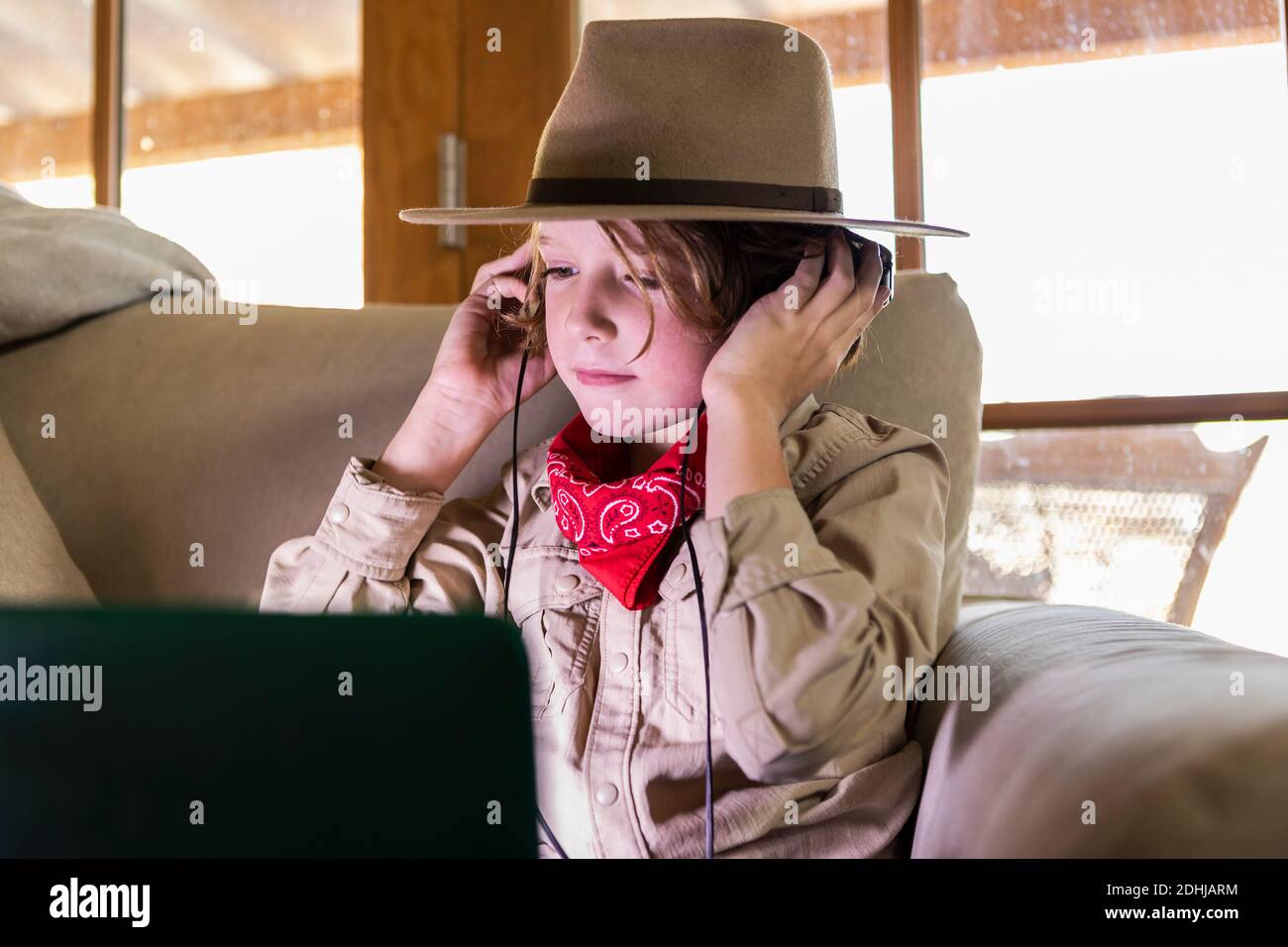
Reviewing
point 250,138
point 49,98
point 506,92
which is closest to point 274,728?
point 506,92

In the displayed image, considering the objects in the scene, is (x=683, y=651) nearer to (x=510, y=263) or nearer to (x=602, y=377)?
(x=602, y=377)

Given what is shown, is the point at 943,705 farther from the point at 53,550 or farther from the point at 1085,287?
the point at 1085,287

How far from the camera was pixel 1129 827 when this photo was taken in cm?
50

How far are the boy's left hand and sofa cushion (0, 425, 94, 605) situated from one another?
1.84 feet

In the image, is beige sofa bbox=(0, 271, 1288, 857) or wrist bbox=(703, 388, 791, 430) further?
wrist bbox=(703, 388, 791, 430)

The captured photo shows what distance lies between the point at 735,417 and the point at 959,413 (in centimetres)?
32

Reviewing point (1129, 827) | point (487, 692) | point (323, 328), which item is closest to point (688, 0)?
point (323, 328)

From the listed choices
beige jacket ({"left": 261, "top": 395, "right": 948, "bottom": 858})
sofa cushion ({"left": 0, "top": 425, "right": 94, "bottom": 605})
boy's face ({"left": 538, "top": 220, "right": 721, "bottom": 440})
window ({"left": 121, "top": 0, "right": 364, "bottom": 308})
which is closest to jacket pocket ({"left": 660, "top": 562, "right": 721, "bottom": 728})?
beige jacket ({"left": 261, "top": 395, "right": 948, "bottom": 858})

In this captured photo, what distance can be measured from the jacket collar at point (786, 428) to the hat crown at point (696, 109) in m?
0.18

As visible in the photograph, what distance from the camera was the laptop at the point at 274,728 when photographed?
292 millimetres

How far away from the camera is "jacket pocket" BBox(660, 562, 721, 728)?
2.63 ft

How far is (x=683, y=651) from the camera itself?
2.68 feet

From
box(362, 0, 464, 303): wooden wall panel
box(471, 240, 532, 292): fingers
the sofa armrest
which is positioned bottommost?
the sofa armrest

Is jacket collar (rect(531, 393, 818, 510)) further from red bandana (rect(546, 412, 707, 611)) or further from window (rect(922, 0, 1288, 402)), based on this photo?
window (rect(922, 0, 1288, 402))
